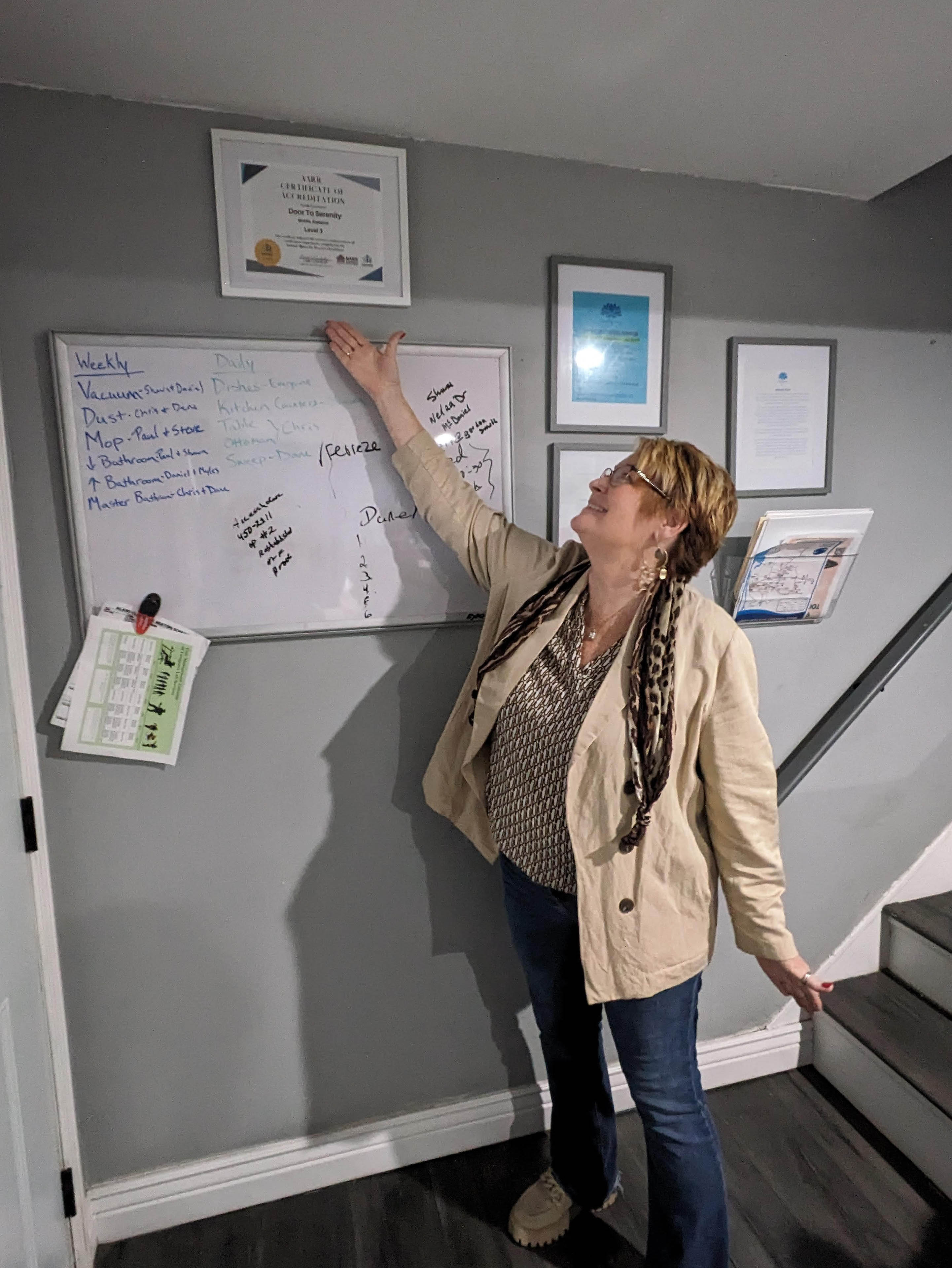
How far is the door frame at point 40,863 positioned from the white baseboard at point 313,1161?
0.26 ft

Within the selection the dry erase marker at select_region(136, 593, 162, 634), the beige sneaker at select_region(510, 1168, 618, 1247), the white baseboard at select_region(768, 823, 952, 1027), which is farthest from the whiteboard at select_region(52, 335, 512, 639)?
the white baseboard at select_region(768, 823, 952, 1027)

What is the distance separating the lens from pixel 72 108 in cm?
125

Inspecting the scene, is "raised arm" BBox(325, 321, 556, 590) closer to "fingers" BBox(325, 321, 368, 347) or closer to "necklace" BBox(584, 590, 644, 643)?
Answer: "fingers" BBox(325, 321, 368, 347)

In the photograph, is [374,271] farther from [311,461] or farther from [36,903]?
[36,903]

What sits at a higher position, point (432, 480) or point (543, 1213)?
point (432, 480)

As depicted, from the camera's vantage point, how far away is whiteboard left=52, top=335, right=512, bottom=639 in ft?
4.34

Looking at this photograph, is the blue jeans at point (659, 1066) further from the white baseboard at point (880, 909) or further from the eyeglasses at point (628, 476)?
the white baseboard at point (880, 909)

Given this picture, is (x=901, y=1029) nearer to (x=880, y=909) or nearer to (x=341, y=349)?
(x=880, y=909)

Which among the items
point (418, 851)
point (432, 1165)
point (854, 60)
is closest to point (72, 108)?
point (854, 60)

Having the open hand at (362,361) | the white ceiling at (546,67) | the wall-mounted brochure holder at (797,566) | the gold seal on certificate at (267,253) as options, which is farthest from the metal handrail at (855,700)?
the gold seal on certificate at (267,253)

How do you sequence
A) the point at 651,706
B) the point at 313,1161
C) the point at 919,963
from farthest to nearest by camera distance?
the point at 919,963, the point at 313,1161, the point at 651,706

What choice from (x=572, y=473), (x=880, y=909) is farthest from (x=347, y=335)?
(x=880, y=909)

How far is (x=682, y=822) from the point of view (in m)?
1.25

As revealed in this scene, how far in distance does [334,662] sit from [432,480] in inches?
16.6
